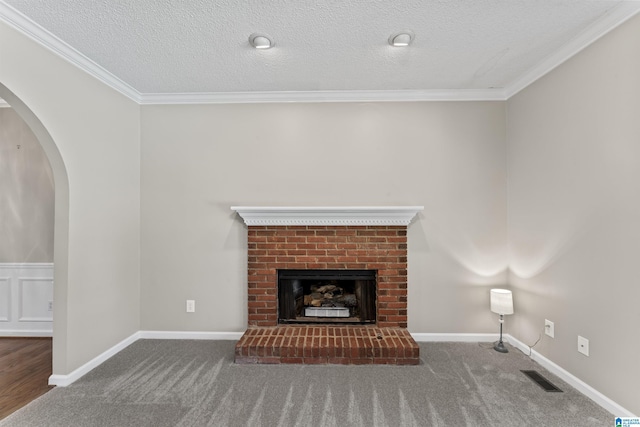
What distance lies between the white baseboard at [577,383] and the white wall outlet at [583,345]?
215 mm

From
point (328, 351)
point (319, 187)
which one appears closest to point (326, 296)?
point (328, 351)

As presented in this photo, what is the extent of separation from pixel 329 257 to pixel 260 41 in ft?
6.34

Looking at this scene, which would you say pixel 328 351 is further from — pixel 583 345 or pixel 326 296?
pixel 583 345

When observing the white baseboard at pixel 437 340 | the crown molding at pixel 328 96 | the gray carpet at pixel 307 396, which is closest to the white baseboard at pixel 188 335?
the white baseboard at pixel 437 340

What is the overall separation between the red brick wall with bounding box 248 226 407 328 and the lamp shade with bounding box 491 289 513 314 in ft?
2.61

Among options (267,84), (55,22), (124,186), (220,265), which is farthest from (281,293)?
(55,22)

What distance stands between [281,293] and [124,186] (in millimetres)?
1836

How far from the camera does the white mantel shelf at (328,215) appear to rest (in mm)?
2859

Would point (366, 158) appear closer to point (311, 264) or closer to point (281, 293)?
point (311, 264)

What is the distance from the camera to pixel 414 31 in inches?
79.5

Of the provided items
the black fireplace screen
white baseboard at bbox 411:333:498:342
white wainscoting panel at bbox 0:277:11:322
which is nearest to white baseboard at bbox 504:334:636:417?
white baseboard at bbox 411:333:498:342

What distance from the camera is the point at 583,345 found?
83.0 inches

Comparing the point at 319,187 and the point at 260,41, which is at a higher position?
the point at 260,41

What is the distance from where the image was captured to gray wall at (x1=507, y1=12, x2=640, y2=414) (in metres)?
1.79
